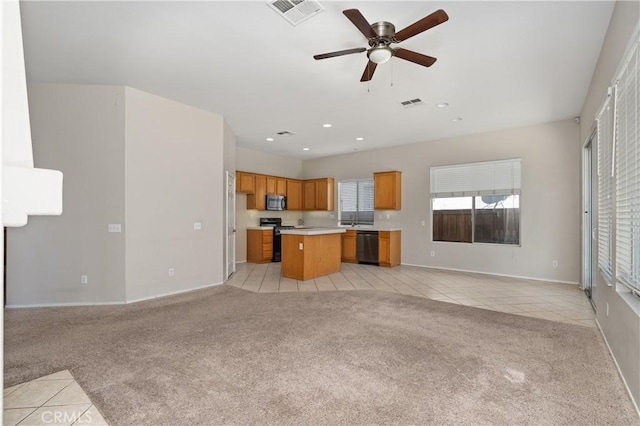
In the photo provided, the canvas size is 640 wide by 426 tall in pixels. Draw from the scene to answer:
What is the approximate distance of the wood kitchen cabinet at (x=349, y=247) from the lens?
775 cm

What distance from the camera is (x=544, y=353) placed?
2801 mm

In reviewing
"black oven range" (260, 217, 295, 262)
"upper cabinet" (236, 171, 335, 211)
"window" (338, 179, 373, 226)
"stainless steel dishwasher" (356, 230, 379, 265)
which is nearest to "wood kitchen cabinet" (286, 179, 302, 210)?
"upper cabinet" (236, 171, 335, 211)

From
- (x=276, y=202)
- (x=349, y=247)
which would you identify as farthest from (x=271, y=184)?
(x=349, y=247)

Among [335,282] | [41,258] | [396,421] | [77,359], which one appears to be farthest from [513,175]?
[41,258]

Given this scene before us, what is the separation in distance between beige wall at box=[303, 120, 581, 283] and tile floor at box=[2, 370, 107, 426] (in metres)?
6.45

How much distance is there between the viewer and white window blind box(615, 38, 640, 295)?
2.15m

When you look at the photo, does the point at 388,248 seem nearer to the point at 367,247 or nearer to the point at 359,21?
the point at 367,247

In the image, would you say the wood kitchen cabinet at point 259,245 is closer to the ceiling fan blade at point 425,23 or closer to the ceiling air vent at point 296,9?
the ceiling air vent at point 296,9

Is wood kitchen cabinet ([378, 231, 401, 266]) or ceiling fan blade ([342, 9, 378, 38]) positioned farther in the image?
wood kitchen cabinet ([378, 231, 401, 266])

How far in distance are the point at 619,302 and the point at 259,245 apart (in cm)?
637

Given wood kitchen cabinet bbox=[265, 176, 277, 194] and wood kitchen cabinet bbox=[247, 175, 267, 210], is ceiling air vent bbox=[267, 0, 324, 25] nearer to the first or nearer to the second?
wood kitchen cabinet bbox=[247, 175, 267, 210]

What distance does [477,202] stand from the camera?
6.55 metres

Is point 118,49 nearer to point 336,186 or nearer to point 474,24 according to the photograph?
point 474,24

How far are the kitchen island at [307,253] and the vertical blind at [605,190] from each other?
3840 millimetres
